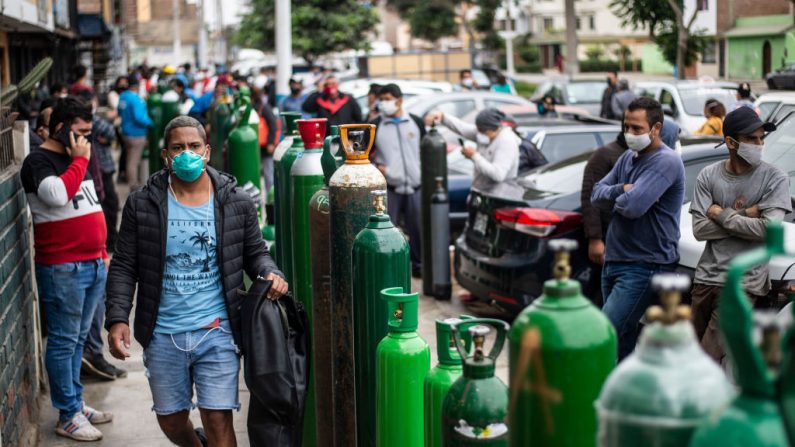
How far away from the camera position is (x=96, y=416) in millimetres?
6930

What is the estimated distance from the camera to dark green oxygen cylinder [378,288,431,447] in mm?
4180

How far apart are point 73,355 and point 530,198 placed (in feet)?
12.1

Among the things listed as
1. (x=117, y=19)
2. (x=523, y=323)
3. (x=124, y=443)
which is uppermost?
(x=117, y=19)

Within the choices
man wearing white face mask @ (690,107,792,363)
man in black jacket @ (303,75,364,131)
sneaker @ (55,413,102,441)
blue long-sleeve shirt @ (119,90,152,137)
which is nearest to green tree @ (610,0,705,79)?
blue long-sleeve shirt @ (119,90,152,137)

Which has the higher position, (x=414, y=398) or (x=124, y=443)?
(x=414, y=398)

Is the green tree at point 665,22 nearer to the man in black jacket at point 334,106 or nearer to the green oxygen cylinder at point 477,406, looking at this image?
the man in black jacket at point 334,106

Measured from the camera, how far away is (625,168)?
21.4 ft

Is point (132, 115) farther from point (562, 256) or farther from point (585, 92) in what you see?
point (562, 256)

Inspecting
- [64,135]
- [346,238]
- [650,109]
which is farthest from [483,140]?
[346,238]

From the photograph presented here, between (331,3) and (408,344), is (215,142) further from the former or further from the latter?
(331,3)

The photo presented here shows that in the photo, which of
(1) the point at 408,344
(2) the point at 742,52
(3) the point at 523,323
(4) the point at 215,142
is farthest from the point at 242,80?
(2) the point at 742,52

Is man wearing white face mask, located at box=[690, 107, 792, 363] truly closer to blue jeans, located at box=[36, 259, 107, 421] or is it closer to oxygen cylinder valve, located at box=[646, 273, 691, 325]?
blue jeans, located at box=[36, 259, 107, 421]

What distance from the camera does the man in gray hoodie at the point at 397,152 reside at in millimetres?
10805

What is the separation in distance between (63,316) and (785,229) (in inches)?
153
